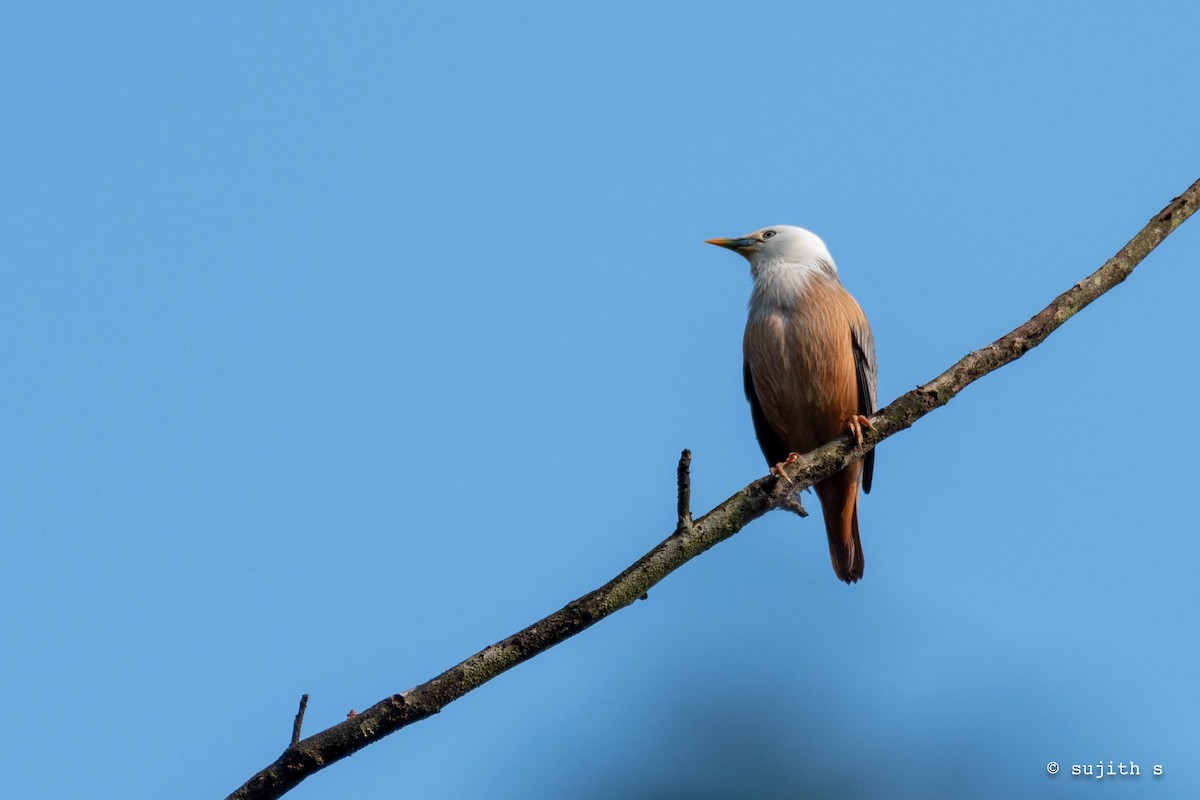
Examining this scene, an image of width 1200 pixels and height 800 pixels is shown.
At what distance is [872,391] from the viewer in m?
6.89

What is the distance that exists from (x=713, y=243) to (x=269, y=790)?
566 cm

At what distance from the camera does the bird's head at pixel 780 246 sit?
7.67 metres

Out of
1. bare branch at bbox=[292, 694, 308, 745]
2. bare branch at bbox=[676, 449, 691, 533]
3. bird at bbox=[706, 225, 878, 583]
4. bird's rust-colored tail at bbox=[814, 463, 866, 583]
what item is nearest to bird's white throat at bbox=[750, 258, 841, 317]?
bird at bbox=[706, 225, 878, 583]

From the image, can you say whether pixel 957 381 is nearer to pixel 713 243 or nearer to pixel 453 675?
pixel 453 675

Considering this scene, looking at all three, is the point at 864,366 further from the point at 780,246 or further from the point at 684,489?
the point at 684,489

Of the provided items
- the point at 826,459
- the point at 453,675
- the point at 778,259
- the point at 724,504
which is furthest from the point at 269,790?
the point at 778,259

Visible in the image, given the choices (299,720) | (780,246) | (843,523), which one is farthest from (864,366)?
(299,720)

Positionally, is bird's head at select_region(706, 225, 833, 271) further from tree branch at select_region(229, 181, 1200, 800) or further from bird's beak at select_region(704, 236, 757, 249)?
tree branch at select_region(229, 181, 1200, 800)

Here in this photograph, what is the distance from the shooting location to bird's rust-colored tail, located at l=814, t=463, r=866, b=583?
6.97 meters

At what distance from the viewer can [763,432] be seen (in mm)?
Answer: 7328

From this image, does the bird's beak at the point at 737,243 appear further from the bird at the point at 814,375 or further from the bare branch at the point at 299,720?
the bare branch at the point at 299,720

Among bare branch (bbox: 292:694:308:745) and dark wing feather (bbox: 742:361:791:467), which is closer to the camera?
bare branch (bbox: 292:694:308:745)

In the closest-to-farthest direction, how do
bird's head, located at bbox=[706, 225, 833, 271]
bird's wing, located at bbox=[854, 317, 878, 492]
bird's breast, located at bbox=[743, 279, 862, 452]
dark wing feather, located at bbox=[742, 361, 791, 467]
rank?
bird's breast, located at bbox=[743, 279, 862, 452], bird's wing, located at bbox=[854, 317, 878, 492], dark wing feather, located at bbox=[742, 361, 791, 467], bird's head, located at bbox=[706, 225, 833, 271]

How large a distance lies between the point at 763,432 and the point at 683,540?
3.67 metres
